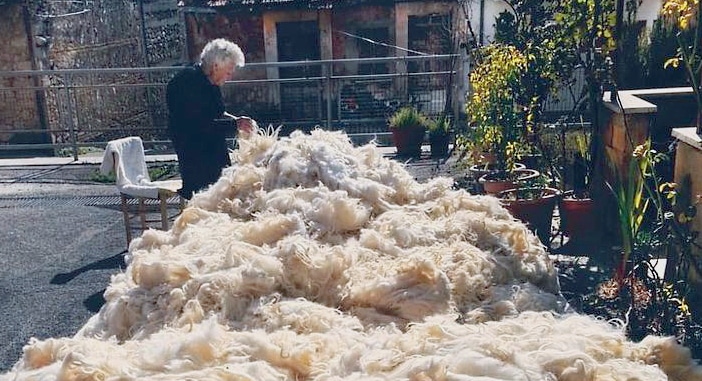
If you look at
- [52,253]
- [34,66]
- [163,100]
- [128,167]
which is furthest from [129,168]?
[34,66]

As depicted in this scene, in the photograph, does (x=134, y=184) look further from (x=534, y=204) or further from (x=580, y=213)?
(x=580, y=213)

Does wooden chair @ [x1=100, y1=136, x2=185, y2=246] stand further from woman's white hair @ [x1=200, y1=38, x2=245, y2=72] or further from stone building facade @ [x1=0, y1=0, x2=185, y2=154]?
stone building facade @ [x1=0, y1=0, x2=185, y2=154]

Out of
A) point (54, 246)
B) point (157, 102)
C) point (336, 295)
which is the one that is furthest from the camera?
point (157, 102)

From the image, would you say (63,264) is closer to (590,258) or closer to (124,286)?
(124,286)

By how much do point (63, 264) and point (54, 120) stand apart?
8.30 metres

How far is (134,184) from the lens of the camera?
586 centimetres

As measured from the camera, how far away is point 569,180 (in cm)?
668

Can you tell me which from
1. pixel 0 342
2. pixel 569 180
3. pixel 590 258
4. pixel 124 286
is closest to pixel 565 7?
pixel 569 180

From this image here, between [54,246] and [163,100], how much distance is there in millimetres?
7000

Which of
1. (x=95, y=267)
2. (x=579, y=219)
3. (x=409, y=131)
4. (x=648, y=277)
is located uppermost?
(x=409, y=131)

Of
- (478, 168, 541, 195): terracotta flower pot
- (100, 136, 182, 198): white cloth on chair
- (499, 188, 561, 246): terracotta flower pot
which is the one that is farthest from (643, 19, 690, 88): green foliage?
(100, 136, 182, 198): white cloth on chair

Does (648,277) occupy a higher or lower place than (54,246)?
higher

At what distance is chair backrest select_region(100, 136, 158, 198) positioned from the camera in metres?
5.56

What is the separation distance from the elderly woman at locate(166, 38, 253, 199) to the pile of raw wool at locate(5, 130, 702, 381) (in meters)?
1.58
